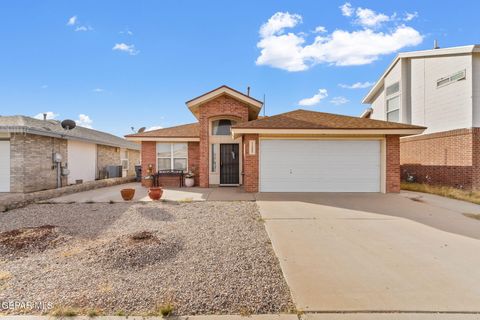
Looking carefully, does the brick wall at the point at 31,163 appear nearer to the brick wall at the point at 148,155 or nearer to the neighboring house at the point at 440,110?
the brick wall at the point at 148,155

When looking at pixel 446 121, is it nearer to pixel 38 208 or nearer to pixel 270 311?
pixel 270 311

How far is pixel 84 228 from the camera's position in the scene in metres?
6.06

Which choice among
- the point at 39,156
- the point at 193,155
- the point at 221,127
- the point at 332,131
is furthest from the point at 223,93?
the point at 39,156

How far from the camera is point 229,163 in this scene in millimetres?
13297

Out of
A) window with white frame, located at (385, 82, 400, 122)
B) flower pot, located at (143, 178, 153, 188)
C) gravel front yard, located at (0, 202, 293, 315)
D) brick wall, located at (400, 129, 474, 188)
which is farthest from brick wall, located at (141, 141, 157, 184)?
window with white frame, located at (385, 82, 400, 122)

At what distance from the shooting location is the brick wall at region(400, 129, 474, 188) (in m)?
10.7

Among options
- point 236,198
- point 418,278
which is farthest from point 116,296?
point 236,198

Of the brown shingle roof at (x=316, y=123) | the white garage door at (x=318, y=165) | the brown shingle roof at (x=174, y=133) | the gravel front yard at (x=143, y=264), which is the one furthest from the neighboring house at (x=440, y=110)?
the brown shingle roof at (x=174, y=133)

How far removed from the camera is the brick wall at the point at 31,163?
10820 millimetres

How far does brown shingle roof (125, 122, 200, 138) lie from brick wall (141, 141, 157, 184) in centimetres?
50

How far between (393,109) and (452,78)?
4.44 meters

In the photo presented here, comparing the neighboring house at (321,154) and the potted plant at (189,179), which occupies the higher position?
the neighboring house at (321,154)

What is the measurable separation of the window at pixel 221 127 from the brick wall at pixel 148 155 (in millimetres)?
3570

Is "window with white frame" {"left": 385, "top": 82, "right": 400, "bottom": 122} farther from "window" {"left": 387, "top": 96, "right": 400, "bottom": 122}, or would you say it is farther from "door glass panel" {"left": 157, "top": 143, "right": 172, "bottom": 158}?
"door glass panel" {"left": 157, "top": 143, "right": 172, "bottom": 158}
